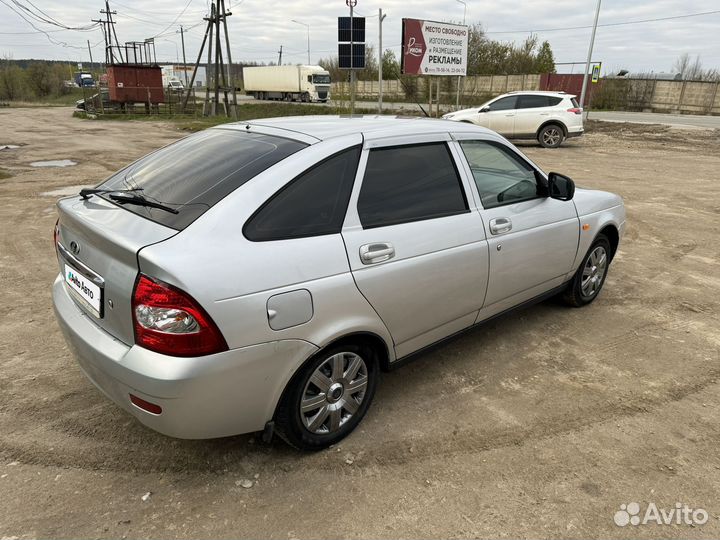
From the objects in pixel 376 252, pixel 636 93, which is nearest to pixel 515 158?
pixel 376 252

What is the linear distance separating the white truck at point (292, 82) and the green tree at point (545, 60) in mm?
19913

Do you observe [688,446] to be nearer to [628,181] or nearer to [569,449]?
[569,449]

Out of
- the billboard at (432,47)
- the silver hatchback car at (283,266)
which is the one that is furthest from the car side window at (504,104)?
the silver hatchback car at (283,266)

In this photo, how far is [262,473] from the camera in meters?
2.62

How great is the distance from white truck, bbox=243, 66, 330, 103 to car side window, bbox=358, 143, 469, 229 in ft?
150

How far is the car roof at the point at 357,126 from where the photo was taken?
2.92m

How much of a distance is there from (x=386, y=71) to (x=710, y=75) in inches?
1194

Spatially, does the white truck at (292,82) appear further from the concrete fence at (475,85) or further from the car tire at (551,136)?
the car tire at (551,136)

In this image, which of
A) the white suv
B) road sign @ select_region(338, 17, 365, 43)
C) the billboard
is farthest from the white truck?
the white suv

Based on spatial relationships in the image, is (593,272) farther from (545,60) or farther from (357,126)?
(545,60)

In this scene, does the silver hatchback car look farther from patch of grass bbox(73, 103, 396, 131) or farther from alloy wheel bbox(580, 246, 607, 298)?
patch of grass bbox(73, 103, 396, 131)

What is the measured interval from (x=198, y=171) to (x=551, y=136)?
1667 centimetres

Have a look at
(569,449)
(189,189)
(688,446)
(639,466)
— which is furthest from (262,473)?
(688,446)

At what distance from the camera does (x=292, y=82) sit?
156 feet
